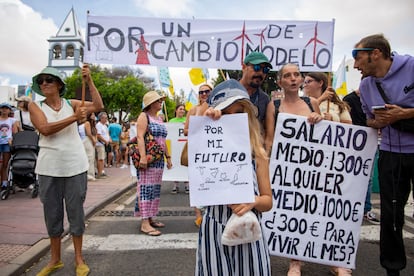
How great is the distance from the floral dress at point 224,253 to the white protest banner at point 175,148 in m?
5.20

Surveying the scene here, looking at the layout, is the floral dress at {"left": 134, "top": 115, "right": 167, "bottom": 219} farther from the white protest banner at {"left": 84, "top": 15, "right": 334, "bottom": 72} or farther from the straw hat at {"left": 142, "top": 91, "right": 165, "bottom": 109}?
the white protest banner at {"left": 84, "top": 15, "right": 334, "bottom": 72}

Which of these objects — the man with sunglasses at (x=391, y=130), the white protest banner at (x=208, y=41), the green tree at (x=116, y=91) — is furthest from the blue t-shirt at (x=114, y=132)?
the green tree at (x=116, y=91)

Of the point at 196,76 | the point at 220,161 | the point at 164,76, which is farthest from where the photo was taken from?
the point at 164,76

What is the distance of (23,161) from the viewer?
660 cm

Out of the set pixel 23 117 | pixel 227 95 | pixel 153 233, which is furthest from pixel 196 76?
pixel 227 95

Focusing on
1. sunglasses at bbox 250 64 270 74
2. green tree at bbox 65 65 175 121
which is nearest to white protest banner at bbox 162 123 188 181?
sunglasses at bbox 250 64 270 74

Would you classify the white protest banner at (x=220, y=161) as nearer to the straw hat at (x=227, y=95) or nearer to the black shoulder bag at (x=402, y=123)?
the straw hat at (x=227, y=95)

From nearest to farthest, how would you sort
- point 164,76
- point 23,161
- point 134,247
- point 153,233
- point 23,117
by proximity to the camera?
1. point 134,247
2. point 153,233
3. point 23,161
4. point 23,117
5. point 164,76

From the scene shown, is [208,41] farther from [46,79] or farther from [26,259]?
[26,259]

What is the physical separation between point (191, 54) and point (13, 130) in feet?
14.6

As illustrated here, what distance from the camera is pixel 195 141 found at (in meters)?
1.93

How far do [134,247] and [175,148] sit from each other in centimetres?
339

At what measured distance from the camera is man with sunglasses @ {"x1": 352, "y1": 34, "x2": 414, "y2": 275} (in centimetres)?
280

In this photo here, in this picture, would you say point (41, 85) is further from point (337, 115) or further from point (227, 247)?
point (337, 115)
